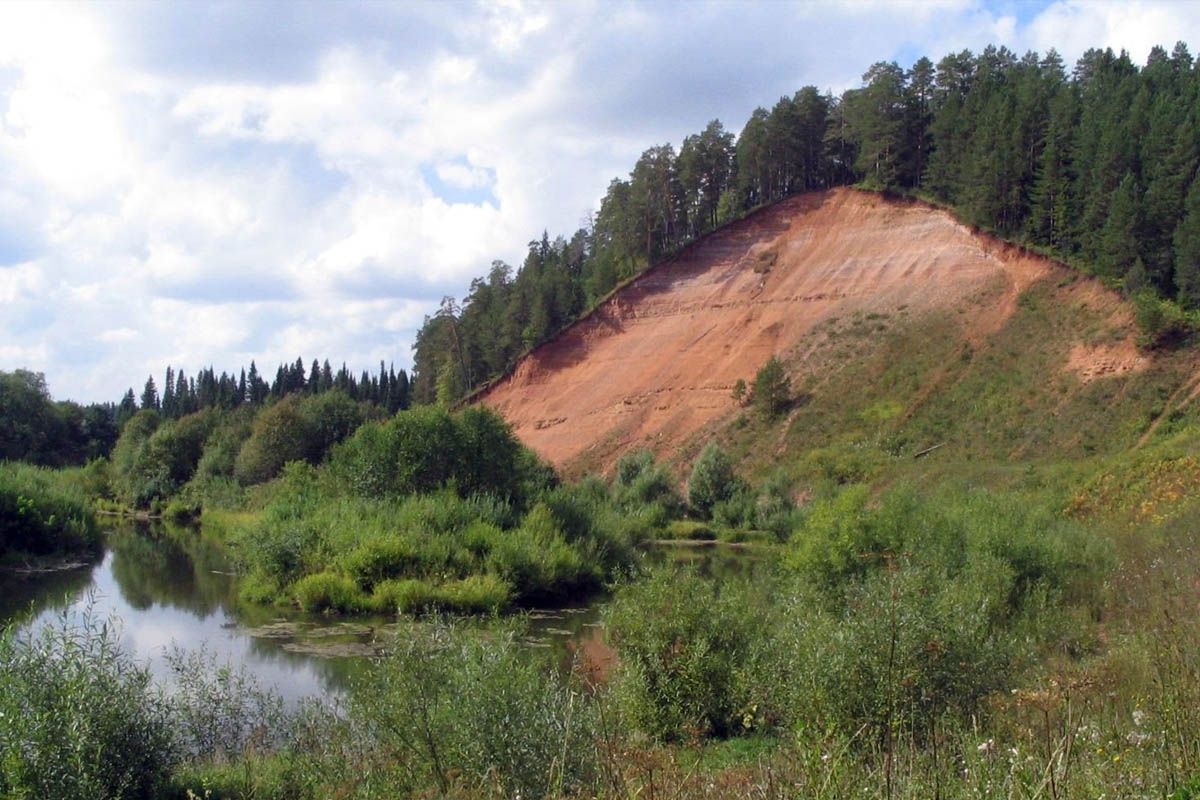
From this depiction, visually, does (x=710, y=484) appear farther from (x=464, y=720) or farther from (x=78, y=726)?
(x=78, y=726)

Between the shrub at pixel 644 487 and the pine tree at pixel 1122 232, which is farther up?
the pine tree at pixel 1122 232

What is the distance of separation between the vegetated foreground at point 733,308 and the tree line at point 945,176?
2089mm

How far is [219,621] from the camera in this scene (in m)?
25.1

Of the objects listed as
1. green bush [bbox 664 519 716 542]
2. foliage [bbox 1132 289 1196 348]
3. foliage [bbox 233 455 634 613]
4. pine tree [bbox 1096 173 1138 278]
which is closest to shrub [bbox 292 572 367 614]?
foliage [bbox 233 455 634 613]

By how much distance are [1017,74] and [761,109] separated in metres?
18.2

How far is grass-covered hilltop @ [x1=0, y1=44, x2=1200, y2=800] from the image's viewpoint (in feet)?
27.4

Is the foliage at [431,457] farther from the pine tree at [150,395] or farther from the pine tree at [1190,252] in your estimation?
the pine tree at [150,395]

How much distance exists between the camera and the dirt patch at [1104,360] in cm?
4653

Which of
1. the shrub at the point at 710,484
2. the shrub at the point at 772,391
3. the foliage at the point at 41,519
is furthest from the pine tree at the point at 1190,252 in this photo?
the foliage at the point at 41,519

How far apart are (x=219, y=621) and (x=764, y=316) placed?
47.6m

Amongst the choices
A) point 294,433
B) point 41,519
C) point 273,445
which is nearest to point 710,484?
point 294,433

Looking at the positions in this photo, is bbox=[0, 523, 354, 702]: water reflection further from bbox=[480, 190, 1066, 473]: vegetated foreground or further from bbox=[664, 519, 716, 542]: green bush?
bbox=[480, 190, 1066, 473]: vegetated foreground

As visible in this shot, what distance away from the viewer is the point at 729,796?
5.81 m

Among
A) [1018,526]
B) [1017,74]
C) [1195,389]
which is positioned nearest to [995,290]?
[1195,389]
